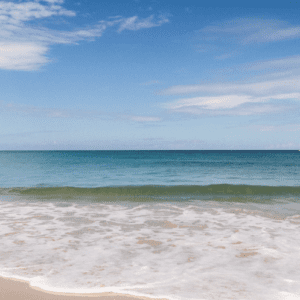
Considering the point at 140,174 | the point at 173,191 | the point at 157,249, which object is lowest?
the point at 140,174

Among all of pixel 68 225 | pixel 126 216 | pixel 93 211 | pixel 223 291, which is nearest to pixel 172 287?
pixel 223 291

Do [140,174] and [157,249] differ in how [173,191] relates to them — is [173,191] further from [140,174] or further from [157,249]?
[140,174]

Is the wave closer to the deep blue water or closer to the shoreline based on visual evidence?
the deep blue water

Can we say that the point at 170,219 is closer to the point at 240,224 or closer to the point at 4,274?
the point at 240,224

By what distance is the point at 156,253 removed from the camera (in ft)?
19.1

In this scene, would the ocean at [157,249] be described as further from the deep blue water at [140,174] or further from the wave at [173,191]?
the deep blue water at [140,174]

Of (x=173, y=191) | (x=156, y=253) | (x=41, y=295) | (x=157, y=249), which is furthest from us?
(x=173, y=191)

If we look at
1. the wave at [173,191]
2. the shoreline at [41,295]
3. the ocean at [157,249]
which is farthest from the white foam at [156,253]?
the wave at [173,191]

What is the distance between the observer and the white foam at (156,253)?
430 centimetres

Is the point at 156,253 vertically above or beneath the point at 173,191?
above

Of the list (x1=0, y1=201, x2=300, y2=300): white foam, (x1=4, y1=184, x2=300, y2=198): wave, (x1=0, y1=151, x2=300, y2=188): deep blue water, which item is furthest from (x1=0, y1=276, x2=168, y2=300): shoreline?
(x1=0, y1=151, x2=300, y2=188): deep blue water

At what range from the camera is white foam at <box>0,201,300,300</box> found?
4301mm

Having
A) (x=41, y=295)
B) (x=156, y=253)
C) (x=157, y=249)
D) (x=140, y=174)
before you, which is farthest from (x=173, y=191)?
(x=140, y=174)

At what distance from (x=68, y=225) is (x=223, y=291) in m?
5.30
